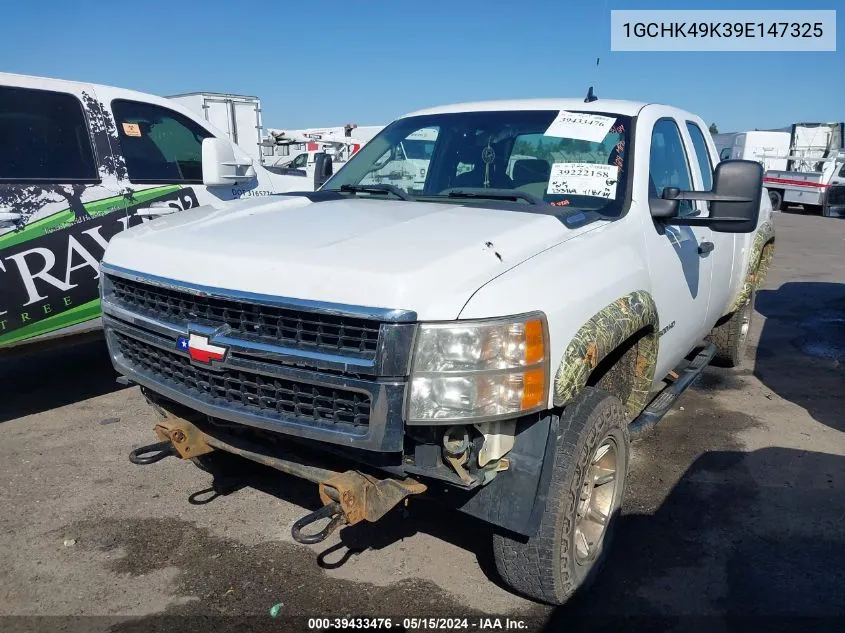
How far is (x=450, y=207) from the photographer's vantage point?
3.16 metres

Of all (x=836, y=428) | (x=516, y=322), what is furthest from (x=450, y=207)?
(x=836, y=428)

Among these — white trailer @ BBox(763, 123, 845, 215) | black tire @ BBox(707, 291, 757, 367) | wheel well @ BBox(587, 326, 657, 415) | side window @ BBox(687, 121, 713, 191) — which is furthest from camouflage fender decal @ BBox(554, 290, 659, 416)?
white trailer @ BBox(763, 123, 845, 215)

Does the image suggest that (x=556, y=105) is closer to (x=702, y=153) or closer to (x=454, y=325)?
(x=702, y=153)

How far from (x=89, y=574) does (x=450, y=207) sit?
2277mm

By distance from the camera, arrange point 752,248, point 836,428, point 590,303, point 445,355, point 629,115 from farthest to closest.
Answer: point 752,248
point 836,428
point 629,115
point 590,303
point 445,355

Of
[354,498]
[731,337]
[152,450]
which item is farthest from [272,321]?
[731,337]

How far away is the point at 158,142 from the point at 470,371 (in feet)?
13.0

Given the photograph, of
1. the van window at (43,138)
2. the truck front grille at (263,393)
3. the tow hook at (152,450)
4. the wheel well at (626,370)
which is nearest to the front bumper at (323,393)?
the truck front grille at (263,393)

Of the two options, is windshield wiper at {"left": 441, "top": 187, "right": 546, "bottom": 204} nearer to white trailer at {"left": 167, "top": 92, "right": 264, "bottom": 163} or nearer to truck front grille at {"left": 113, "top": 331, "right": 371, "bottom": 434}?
truck front grille at {"left": 113, "top": 331, "right": 371, "bottom": 434}

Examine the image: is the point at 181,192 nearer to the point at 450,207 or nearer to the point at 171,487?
the point at 171,487

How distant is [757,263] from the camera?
5340 mm

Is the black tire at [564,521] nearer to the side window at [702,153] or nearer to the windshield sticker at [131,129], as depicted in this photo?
the side window at [702,153]

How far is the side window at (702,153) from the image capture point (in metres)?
4.46

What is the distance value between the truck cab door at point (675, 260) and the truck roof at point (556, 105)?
185 mm
